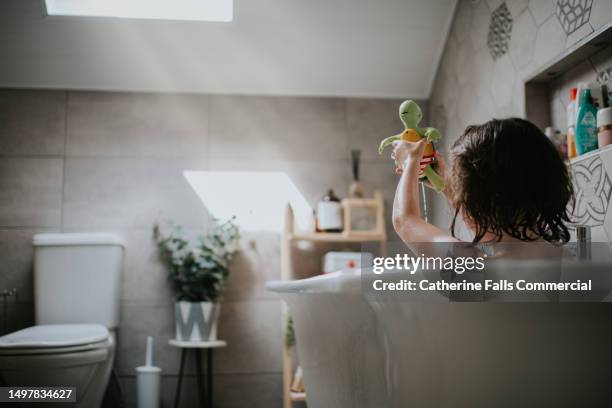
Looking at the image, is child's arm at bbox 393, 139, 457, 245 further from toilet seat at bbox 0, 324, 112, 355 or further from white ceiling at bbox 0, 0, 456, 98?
white ceiling at bbox 0, 0, 456, 98

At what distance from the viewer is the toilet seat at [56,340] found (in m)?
1.95

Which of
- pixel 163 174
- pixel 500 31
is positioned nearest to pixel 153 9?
pixel 163 174

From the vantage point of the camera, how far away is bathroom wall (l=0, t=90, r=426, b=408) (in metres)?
2.66

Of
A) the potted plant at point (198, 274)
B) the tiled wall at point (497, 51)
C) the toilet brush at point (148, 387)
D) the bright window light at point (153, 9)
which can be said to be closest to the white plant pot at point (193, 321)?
the potted plant at point (198, 274)

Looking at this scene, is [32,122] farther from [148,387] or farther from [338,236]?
[338,236]

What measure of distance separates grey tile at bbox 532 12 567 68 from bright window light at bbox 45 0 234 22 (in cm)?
134

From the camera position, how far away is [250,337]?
2.70 metres

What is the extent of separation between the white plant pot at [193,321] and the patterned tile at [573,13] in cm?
172

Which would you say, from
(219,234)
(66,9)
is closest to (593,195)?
(219,234)

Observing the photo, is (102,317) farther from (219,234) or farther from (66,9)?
(66,9)

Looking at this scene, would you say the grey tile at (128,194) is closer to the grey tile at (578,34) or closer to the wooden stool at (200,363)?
the wooden stool at (200,363)

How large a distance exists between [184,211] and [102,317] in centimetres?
60

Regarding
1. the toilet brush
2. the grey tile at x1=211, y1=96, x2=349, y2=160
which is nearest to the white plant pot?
the toilet brush

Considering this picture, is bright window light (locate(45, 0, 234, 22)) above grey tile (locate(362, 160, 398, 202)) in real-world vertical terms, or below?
above
